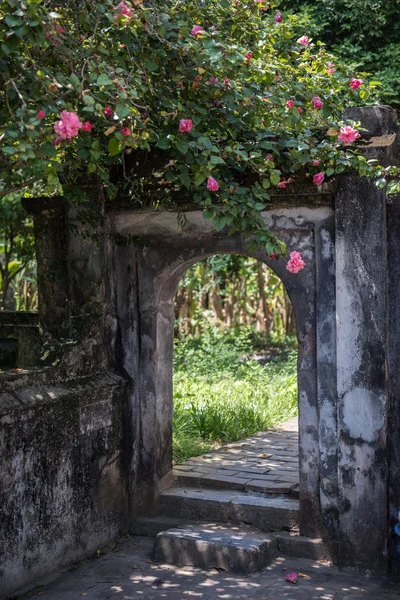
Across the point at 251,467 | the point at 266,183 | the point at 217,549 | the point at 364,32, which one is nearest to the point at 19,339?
the point at 251,467

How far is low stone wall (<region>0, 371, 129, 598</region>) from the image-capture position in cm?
511

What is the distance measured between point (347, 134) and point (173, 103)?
1156mm

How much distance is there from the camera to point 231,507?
20.0ft

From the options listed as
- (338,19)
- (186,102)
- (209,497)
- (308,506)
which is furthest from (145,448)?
(338,19)

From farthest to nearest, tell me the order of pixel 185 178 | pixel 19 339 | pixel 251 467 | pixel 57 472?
pixel 251 467, pixel 19 339, pixel 57 472, pixel 185 178

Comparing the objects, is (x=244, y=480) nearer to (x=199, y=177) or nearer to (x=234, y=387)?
(x=199, y=177)

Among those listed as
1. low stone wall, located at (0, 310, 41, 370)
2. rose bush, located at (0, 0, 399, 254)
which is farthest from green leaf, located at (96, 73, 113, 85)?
low stone wall, located at (0, 310, 41, 370)

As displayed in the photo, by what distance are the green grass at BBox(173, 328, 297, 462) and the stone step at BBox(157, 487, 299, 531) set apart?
1.12 m

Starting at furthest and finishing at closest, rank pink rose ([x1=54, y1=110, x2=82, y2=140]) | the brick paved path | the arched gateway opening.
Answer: the arched gateway opening, the brick paved path, pink rose ([x1=54, y1=110, x2=82, y2=140])

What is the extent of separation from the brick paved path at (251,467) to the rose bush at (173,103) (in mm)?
2285

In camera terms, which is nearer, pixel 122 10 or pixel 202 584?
pixel 122 10

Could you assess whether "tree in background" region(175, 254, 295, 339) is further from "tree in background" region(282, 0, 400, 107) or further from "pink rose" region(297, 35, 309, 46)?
"pink rose" region(297, 35, 309, 46)

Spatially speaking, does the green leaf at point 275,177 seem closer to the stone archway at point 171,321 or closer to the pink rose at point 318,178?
the pink rose at point 318,178

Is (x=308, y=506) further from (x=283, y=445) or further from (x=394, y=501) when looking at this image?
(x=283, y=445)
